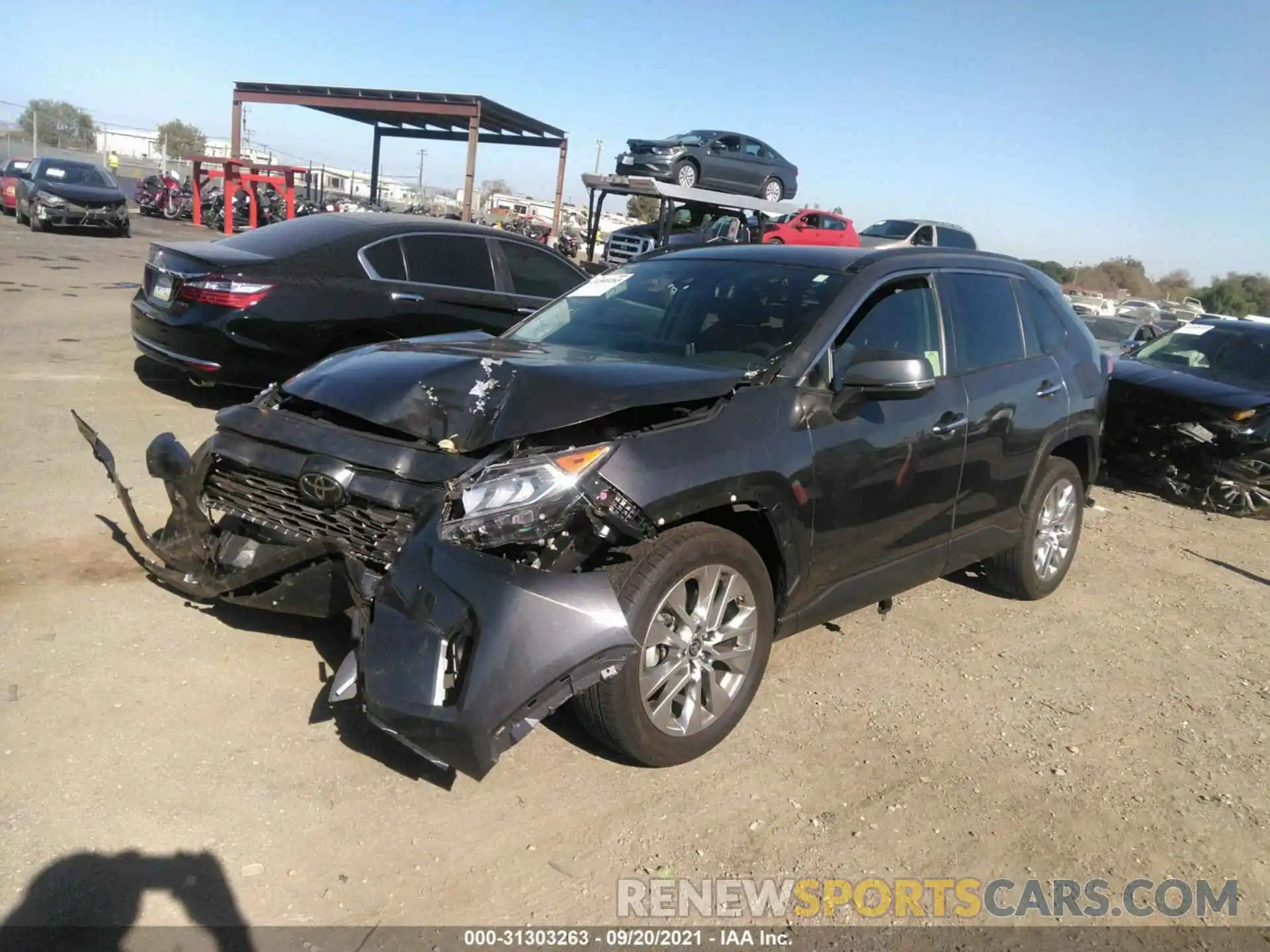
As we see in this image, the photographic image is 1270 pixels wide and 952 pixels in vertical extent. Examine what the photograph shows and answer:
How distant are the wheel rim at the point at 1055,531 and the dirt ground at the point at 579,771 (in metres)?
0.31

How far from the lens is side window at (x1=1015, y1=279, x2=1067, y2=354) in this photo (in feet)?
16.9

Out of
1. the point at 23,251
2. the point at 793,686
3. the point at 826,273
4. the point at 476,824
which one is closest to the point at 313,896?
the point at 476,824

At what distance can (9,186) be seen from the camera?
2412cm

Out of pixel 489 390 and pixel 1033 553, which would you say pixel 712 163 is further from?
pixel 489 390

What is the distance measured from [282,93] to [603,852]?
2691 centimetres

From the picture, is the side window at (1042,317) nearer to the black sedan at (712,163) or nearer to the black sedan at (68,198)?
the black sedan at (712,163)

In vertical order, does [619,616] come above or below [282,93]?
below

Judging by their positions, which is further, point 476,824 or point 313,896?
point 476,824

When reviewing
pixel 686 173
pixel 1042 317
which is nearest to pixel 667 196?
pixel 686 173

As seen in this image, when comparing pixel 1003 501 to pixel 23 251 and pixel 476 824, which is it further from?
pixel 23 251

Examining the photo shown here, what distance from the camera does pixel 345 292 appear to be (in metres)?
7.16

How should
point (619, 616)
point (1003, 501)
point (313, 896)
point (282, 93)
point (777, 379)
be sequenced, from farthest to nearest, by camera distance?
1. point (282, 93)
2. point (1003, 501)
3. point (777, 379)
4. point (619, 616)
5. point (313, 896)

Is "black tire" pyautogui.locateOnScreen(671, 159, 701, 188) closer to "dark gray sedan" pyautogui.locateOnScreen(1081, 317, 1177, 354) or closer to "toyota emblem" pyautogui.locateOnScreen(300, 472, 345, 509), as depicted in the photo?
"dark gray sedan" pyautogui.locateOnScreen(1081, 317, 1177, 354)

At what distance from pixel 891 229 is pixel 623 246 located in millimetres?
6074
